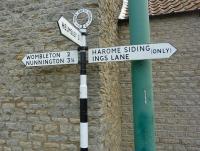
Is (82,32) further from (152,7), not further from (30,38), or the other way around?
(152,7)

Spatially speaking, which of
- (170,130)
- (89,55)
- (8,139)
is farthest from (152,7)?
(8,139)

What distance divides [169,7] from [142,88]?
12.4 ft

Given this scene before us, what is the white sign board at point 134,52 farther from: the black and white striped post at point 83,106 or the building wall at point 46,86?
the building wall at point 46,86

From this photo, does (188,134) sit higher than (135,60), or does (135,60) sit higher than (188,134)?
(135,60)

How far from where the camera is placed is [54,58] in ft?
15.4

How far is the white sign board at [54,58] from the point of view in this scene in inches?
182

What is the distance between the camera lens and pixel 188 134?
6832mm

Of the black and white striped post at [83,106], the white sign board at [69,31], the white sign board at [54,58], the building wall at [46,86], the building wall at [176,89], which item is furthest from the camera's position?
the building wall at [176,89]

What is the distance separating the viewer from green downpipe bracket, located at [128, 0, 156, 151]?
419cm

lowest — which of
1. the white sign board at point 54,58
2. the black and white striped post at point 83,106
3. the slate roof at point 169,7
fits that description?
the black and white striped post at point 83,106

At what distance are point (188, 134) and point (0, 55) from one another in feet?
13.7

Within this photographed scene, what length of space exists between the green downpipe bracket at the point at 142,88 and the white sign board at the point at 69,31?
729 mm

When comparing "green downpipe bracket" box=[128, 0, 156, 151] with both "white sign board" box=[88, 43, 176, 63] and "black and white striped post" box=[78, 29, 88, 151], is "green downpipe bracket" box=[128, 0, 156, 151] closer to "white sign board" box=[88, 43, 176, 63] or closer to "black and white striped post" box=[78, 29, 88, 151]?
"white sign board" box=[88, 43, 176, 63]

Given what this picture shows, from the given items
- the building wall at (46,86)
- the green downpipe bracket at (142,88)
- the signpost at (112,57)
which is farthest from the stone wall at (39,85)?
the green downpipe bracket at (142,88)
